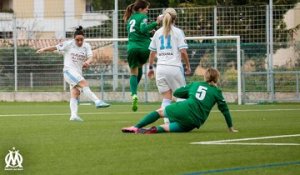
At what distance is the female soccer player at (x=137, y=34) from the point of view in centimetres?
1830

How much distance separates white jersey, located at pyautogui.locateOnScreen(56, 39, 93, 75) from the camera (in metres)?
20.1

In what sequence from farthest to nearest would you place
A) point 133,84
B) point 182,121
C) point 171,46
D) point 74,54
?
1. point 74,54
2. point 133,84
3. point 171,46
4. point 182,121

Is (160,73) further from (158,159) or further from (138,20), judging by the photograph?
(158,159)

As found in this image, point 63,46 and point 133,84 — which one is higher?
point 63,46

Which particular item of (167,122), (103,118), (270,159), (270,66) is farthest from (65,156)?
(270,66)

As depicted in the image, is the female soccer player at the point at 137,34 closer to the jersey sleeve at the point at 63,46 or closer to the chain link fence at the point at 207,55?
the jersey sleeve at the point at 63,46

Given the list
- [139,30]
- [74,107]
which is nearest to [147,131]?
[139,30]

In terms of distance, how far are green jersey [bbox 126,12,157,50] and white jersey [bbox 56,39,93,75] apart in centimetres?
142

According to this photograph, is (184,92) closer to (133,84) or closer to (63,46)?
(133,84)

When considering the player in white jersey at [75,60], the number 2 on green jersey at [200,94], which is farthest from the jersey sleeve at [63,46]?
the number 2 on green jersey at [200,94]

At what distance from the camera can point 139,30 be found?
1845cm

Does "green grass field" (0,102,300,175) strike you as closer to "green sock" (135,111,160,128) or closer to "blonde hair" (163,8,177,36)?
"green sock" (135,111,160,128)
